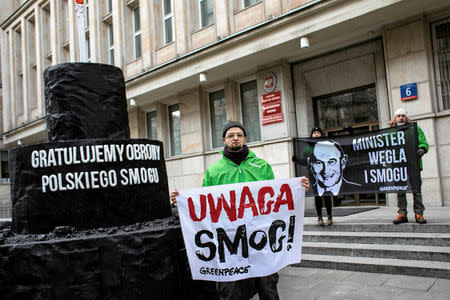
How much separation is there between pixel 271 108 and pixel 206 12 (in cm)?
459

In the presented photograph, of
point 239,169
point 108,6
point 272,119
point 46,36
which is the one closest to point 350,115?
point 272,119

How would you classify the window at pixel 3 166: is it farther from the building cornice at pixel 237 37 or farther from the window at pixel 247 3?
the window at pixel 247 3

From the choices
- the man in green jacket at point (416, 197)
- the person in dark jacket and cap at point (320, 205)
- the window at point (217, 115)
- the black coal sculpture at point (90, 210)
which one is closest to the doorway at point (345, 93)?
the window at point (217, 115)

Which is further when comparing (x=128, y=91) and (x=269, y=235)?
(x=128, y=91)

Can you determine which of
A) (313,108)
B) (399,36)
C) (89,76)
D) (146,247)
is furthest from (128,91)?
(146,247)

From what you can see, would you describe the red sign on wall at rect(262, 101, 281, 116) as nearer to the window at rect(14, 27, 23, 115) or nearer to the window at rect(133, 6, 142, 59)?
the window at rect(133, 6, 142, 59)

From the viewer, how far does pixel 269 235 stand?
11.3 ft

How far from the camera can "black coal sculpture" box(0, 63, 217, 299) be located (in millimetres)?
3238

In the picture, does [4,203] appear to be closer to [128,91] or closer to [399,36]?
[128,91]

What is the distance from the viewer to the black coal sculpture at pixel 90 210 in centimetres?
324

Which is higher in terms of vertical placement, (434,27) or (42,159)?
(434,27)

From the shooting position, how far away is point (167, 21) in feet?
51.1

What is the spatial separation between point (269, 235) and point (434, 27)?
333 inches

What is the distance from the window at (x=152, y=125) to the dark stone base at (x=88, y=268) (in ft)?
45.6
